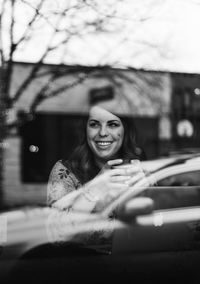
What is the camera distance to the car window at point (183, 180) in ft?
9.54

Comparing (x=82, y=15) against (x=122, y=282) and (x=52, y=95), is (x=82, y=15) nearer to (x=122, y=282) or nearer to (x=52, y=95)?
(x=52, y=95)

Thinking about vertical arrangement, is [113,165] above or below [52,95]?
below

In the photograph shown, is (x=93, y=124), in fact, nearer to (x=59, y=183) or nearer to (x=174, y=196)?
(x=59, y=183)

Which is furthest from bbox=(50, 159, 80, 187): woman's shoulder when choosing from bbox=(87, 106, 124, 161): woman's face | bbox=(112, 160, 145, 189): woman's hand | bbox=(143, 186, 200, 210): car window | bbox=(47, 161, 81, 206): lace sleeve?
bbox=(143, 186, 200, 210): car window

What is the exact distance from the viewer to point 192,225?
3.00 metres

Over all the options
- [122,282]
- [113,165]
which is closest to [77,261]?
[122,282]

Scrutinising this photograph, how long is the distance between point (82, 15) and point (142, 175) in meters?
0.89

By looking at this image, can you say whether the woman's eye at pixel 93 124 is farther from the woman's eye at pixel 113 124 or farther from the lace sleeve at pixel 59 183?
the lace sleeve at pixel 59 183

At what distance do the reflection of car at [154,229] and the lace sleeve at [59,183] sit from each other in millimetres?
81

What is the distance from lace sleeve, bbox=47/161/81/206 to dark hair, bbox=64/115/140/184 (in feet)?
0.10

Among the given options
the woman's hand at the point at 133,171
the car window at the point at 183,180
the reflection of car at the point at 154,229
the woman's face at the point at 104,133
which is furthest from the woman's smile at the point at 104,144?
the car window at the point at 183,180

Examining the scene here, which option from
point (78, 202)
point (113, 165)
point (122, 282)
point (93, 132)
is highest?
point (93, 132)

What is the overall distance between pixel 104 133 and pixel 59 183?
1.16ft

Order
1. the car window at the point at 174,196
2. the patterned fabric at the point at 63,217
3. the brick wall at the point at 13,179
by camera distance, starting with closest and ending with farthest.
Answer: the brick wall at the point at 13,179
the patterned fabric at the point at 63,217
the car window at the point at 174,196
